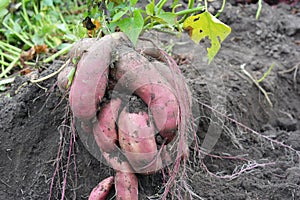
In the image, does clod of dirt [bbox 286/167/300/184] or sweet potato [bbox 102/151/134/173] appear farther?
clod of dirt [bbox 286/167/300/184]

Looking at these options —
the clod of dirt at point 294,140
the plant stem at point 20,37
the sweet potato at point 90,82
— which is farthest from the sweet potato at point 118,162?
the plant stem at point 20,37

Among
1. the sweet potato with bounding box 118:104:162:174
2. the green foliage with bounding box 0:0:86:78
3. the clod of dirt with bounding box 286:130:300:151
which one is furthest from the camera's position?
the green foliage with bounding box 0:0:86:78

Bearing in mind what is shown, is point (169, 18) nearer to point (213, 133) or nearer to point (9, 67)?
point (213, 133)

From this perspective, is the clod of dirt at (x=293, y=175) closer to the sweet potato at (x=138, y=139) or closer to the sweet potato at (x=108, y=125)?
the sweet potato at (x=138, y=139)

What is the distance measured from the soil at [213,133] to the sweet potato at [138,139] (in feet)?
0.38

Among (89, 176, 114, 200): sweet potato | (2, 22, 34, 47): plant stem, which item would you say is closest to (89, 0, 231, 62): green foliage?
(89, 176, 114, 200): sweet potato

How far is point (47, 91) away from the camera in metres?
1.55

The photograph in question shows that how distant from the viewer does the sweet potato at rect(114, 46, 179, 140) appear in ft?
4.05

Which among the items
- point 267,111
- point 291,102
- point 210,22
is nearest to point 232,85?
point 267,111

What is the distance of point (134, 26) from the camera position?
1266 mm

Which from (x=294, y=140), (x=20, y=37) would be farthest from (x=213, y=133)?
(x=20, y=37)

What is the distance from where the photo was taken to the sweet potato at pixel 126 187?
1.26 m

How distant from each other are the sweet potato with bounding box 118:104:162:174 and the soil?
12 centimetres

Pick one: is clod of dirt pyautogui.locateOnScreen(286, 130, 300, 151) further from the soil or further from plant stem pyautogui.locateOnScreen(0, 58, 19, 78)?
plant stem pyautogui.locateOnScreen(0, 58, 19, 78)
